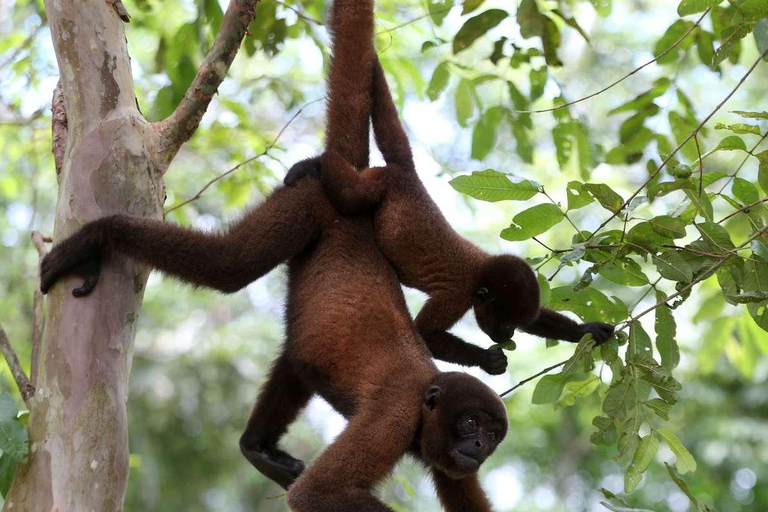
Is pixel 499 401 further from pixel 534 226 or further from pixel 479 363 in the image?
pixel 534 226

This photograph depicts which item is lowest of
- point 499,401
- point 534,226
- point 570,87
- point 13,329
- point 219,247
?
point 499,401

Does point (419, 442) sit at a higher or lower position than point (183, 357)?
lower

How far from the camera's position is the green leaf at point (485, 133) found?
21.5 feet

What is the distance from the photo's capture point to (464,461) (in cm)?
494

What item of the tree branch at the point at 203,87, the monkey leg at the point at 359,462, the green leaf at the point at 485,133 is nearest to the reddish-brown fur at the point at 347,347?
the monkey leg at the point at 359,462

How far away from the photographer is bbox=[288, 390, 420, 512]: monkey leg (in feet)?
15.1

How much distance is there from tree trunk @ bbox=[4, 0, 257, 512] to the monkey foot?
5.52ft

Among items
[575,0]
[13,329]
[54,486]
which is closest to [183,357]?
[13,329]

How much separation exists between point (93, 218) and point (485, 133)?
327 cm

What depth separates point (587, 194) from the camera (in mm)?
4105

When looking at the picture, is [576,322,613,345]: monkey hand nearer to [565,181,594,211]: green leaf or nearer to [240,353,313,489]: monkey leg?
[565,181,594,211]: green leaf

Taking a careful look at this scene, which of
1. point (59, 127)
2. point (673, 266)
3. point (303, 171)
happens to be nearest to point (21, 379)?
point (59, 127)

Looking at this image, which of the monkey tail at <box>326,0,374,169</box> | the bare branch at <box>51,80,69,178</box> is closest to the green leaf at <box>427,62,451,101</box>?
the monkey tail at <box>326,0,374,169</box>

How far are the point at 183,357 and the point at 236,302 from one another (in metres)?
A: 2.00
